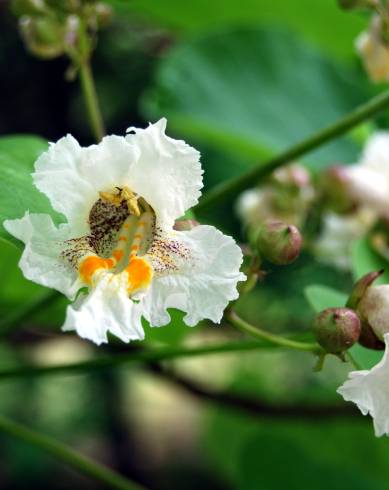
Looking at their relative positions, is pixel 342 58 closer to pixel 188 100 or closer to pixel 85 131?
pixel 188 100

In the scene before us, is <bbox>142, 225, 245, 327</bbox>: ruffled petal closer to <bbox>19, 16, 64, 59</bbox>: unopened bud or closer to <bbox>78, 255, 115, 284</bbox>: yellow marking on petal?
<bbox>78, 255, 115, 284</bbox>: yellow marking on petal

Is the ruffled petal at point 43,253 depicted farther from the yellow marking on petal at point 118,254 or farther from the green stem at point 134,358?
the green stem at point 134,358

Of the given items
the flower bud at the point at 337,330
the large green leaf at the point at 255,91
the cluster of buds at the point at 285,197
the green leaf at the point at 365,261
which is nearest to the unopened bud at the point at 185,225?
the flower bud at the point at 337,330

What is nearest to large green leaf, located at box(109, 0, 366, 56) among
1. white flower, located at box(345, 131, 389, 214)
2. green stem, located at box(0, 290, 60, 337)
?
white flower, located at box(345, 131, 389, 214)

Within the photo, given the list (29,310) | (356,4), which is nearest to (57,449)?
(29,310)

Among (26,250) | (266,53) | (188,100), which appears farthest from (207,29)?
(26,250)
